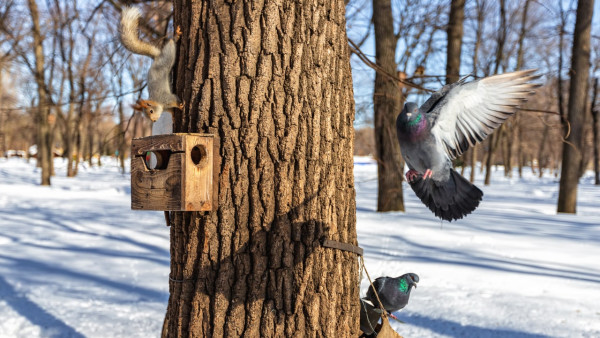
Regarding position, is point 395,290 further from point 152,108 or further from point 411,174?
point 152,108

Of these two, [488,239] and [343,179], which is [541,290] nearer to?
[488,239]

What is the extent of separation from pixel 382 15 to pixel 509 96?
8.26m

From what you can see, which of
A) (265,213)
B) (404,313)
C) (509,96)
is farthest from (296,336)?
(404,313)

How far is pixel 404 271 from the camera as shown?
16.2 ft

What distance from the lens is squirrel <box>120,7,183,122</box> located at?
182cm

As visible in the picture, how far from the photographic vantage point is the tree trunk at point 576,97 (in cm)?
948

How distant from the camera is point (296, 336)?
1736 mm

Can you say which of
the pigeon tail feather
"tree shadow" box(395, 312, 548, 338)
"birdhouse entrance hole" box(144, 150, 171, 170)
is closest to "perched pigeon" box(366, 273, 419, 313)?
the pigeon tail feather

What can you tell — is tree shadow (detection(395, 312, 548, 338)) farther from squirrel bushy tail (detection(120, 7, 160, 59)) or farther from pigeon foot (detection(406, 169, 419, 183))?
squirrel bushy tail (detection(120, 7, 160, 59))

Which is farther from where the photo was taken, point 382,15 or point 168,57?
point 382,15

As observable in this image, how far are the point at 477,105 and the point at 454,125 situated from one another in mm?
95

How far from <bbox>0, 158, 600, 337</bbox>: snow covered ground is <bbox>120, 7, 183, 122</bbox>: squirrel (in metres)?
1.59

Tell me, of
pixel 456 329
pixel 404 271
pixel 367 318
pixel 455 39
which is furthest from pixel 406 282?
pixel 455 39

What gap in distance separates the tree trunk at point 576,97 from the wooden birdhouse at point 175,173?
31.7 feet
